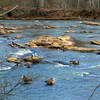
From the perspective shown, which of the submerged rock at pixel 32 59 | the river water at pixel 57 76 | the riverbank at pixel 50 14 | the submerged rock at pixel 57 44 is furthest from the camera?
the riverbank at pixel 50 14

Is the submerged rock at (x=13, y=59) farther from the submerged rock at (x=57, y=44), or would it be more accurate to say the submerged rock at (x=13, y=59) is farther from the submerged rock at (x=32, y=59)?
the submerged rock at (x=57, y=44)

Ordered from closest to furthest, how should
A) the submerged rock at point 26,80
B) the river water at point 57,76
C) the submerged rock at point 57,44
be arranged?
1. the river water at point 57,76
2. the submerged rock at point 26,80
3. the submerged rock at point 57,44

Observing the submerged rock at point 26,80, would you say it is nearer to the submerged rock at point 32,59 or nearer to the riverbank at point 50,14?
the submerged rock at point 32,59

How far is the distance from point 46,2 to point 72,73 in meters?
44.6

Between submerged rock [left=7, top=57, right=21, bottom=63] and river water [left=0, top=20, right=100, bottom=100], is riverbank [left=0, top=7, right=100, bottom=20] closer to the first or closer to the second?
river water [left=0, top=20, right=100, bottom=100]

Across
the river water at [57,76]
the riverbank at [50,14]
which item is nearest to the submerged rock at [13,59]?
the river water at [57,76]

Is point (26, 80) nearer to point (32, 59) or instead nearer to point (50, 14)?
point (32, 59)

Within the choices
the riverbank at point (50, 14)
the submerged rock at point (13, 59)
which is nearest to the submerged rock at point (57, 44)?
the submerged rock at point (13, 59)

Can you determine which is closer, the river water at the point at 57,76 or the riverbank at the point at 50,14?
the river water at the point at 57,76

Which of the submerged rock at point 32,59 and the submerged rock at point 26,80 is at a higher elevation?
the submerged rock at point 26,80

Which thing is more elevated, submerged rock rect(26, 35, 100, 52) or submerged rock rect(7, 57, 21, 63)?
submerged rock rect(7, 57, 21, 63)

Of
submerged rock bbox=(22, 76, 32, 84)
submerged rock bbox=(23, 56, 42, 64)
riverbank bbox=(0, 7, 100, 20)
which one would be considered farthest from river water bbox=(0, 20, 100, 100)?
riverbank bbox=(0, 7, 100, 20)

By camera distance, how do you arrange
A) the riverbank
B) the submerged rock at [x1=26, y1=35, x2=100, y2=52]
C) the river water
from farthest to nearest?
the riverbank < the submerged rock at [x1=26, y1=35, x2=100, y2=52] < the river water

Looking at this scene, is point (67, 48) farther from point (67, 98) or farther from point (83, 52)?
point (67, 98)
